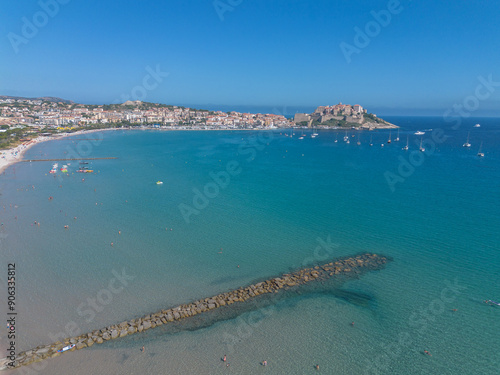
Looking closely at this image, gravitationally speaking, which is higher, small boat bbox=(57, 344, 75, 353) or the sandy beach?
small boat bbox=(57, 344, 75, 353)

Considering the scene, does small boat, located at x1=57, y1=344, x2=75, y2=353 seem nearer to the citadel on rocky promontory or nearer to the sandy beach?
the sandy beach

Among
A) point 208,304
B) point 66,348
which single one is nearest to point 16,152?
point 66,348

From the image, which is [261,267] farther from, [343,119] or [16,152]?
[343,119]

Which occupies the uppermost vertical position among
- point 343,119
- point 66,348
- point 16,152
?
point 343,119

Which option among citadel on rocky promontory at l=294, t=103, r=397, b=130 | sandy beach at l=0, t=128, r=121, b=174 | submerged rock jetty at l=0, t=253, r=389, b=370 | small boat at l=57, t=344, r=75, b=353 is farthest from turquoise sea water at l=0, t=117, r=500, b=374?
citadel on rocky promontory at l=294, t=103, r=397, b=130

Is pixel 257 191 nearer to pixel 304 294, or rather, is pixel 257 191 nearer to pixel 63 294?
pixel 304 294

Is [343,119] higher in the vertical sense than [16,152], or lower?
higher
